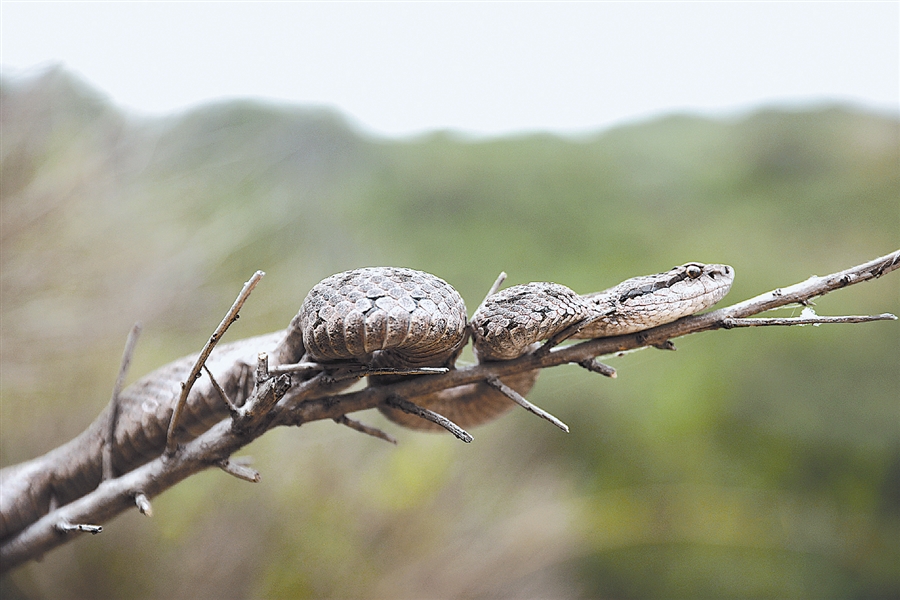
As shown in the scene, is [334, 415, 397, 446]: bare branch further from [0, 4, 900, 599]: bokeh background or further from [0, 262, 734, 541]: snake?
[0, 4, 900, 599]: bokeh background

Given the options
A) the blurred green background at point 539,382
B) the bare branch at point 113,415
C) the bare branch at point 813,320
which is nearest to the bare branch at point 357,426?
the bare branch at point 113,415

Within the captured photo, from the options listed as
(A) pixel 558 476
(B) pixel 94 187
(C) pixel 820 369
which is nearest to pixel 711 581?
(A) pixel 558 476

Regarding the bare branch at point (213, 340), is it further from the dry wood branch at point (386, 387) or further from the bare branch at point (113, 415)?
→ the bare branch at point (113, 415)

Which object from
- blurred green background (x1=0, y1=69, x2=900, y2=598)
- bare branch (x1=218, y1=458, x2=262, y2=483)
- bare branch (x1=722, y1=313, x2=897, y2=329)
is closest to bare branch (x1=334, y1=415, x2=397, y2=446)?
bare branch (x1=218, y1=458, x2=262, y2=483)

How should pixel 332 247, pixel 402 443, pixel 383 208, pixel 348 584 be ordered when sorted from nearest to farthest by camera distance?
pixel 348 584
pixel 402 443
pixel 332 247
pixel 383 208

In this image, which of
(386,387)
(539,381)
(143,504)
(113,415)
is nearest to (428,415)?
(386,387)

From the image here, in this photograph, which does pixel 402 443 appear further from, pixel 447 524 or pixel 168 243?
pixel 168 243

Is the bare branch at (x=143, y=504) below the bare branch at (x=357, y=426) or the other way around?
below
